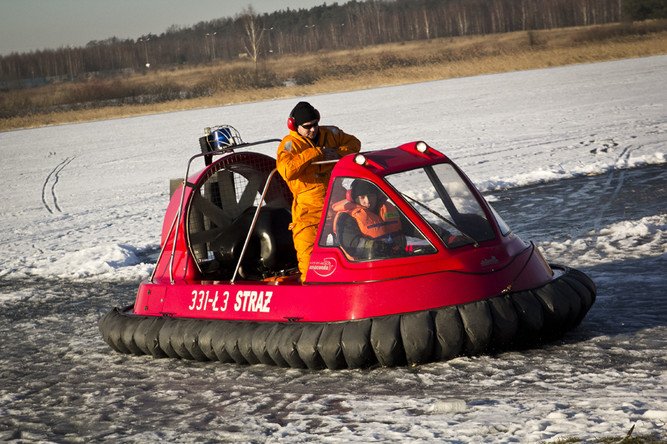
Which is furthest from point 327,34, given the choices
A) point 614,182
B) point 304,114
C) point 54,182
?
→ point 304,114

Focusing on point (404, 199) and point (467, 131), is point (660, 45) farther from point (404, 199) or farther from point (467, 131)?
point (404, 199)

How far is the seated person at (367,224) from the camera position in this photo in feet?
18.1

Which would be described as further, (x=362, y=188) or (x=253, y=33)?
(x=253, y=33)

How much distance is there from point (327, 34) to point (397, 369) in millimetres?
99070

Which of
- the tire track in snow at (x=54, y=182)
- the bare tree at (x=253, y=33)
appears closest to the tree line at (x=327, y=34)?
the bare tree at (x=253, y=33)

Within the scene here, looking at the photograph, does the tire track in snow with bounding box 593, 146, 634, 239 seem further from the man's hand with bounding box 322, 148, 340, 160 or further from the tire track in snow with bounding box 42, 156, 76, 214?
the tire track in snow with bounding box 42, 156, 76, 214

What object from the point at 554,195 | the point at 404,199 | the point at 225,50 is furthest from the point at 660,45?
the point at 225,50

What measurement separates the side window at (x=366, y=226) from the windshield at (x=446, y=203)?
0.11 meters

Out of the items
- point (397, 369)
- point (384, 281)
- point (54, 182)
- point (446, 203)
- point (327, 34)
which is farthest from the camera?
point (327, 34)

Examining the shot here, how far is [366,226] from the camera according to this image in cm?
562

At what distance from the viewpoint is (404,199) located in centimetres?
561

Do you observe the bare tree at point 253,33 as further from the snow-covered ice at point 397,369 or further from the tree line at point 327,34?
the snow-covered ice at point 397,369

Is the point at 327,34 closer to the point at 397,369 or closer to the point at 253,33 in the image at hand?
the point at 253,33

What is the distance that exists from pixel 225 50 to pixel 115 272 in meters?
89.6
